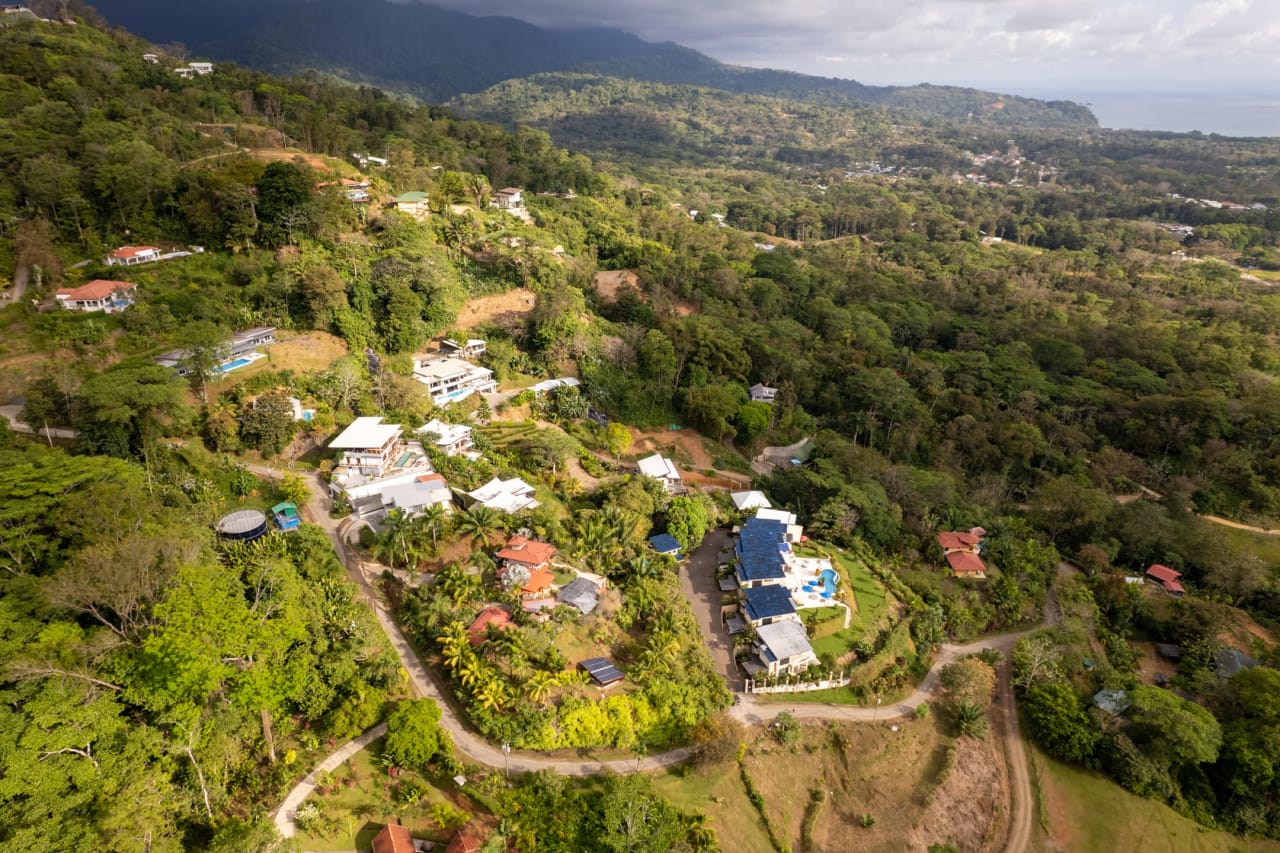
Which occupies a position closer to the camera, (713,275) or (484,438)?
(484,438)

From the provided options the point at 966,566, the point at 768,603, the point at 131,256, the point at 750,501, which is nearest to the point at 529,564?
the point at 768,603

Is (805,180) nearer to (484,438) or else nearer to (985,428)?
(985,428)

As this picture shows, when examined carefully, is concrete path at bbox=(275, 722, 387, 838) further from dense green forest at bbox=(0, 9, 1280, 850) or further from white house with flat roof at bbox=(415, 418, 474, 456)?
white house with flat roof at bbox=(415, 418, 474, 456)

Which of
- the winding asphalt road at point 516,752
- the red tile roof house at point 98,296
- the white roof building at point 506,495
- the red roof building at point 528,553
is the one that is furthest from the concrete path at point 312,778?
the red tile roof house at point 98,296

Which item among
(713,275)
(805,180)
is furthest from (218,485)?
(805,180)

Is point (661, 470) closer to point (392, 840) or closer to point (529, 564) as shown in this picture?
point (529, 564)

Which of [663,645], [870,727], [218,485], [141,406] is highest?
[141,406]

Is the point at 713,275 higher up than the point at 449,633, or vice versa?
the point at 713,275
